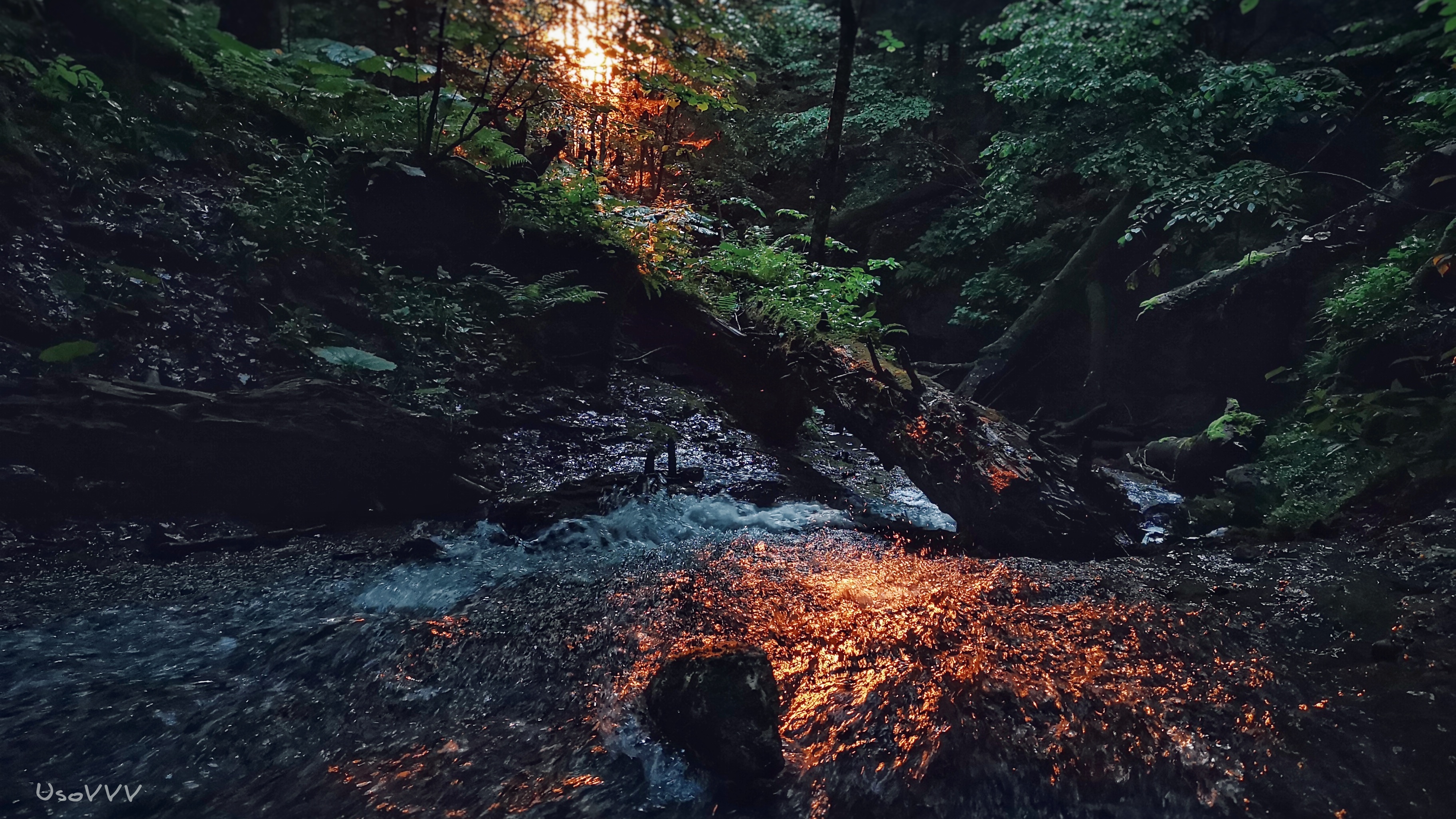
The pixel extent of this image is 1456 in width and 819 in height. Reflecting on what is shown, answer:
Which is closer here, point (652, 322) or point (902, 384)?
point (902, 384)

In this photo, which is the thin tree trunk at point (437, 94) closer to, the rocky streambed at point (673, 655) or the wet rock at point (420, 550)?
the rocky streambed at point (673, 655)

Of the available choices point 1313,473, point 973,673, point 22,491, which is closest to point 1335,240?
point 1313,473

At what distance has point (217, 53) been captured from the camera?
6.27 meters

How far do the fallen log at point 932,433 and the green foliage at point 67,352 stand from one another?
4.94 meters

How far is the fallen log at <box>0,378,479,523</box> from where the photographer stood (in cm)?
400

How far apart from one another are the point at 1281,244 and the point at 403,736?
1110 centimetres

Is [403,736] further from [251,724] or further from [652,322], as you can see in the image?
[652,322]

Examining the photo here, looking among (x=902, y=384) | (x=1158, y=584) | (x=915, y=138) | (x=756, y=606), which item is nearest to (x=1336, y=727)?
(x=1158, y=584)

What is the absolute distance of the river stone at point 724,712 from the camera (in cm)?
266

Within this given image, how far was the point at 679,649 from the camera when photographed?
3.57 m

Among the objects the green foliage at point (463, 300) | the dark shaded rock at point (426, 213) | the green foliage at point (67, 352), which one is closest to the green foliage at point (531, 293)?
the green foliage at point (463, 300)

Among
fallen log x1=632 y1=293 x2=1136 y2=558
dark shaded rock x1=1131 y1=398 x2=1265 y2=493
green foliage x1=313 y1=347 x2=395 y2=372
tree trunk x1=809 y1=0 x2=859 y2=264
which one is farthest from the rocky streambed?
tree trunk x1=809 y1=0 x2=859 y2=264

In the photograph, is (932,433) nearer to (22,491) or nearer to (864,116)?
(22,491)

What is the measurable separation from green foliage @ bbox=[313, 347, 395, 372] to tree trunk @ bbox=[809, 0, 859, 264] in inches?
228
